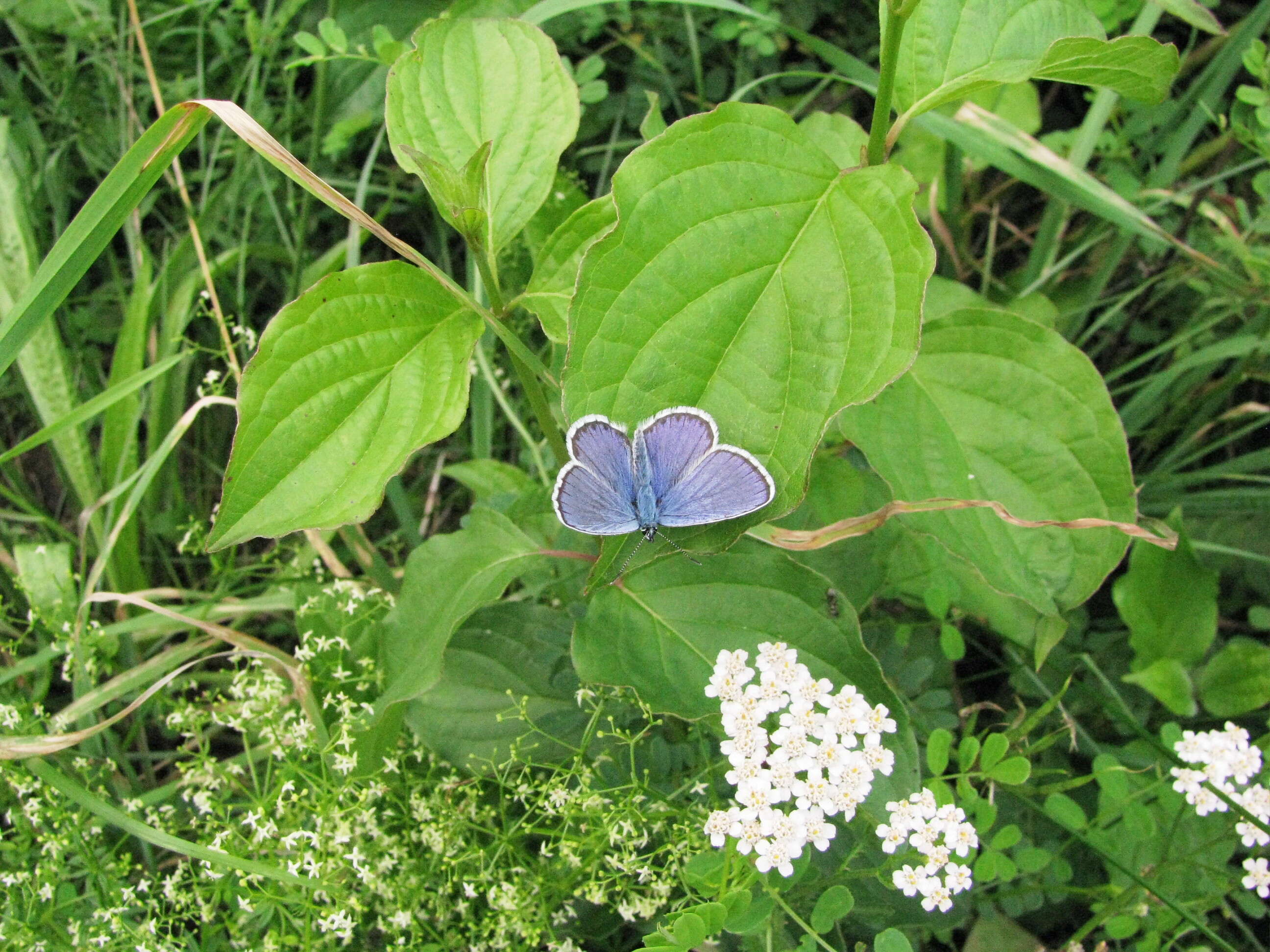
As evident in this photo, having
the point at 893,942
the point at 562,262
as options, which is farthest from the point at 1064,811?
the point at 562,262

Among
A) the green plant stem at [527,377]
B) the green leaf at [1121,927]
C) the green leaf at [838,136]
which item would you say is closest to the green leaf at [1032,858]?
the green leaf at [1121,927]

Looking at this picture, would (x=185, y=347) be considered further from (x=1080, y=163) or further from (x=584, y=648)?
(x=1080, y=163)

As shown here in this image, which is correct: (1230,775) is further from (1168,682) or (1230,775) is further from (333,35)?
(333,35)

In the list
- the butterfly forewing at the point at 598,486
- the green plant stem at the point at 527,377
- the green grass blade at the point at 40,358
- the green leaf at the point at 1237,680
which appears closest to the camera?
the butterfly forewing at the point at 598,486

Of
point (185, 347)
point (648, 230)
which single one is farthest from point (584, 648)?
point (185, 347)

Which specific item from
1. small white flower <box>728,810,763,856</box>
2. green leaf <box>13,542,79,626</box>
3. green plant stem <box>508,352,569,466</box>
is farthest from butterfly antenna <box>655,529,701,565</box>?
green leaf <box>13,542,79,626</box>

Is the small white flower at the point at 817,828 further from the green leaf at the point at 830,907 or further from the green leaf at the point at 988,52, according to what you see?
the green leaf at the point at 988,52
